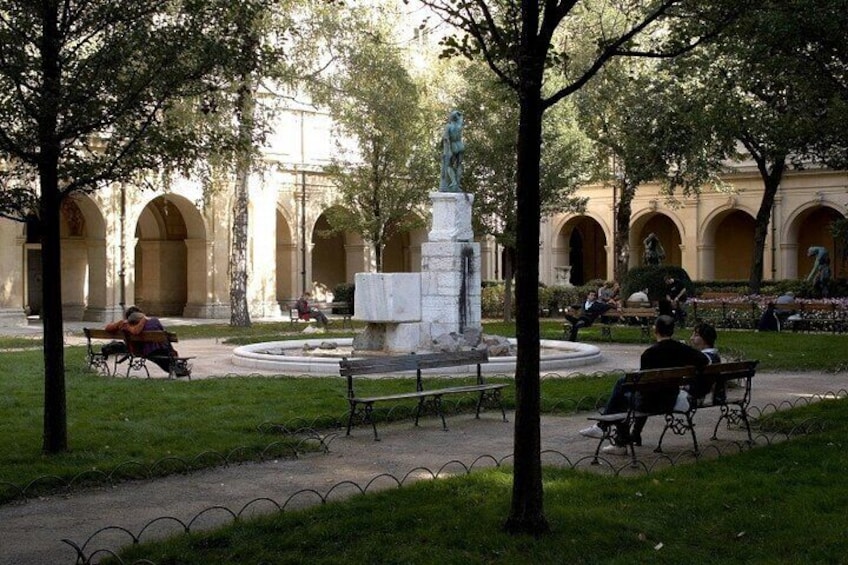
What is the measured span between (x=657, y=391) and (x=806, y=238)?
3421 centimetres

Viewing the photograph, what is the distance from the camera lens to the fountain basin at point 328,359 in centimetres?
1531

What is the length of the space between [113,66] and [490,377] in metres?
7.36

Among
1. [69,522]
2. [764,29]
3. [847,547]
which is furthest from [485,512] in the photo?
[764,29]

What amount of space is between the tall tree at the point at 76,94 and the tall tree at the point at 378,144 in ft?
61.0

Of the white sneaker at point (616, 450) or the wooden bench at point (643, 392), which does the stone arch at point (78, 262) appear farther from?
the wooden bench at point (643, 392)

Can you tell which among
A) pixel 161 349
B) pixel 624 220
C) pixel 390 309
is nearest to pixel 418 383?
pixel 161 349

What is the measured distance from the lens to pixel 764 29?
438 inches

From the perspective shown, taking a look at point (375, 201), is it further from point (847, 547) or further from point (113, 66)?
point (847, 547)

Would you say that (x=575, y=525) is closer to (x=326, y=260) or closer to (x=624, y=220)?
(x=624, y=220)

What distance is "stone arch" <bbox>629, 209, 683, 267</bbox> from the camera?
140 feet

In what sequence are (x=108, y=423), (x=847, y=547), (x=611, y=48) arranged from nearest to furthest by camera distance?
(x=847, y=547) → (x=611, y=48) → (x=108, y=423)

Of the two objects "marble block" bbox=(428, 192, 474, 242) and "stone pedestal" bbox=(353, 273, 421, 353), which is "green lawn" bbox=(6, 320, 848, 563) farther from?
"marble block" bbox=(428, 192, 474, 242)

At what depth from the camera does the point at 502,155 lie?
2805 cm

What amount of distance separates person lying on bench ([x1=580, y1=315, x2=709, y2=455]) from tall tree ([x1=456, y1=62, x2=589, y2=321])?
19179 mm
